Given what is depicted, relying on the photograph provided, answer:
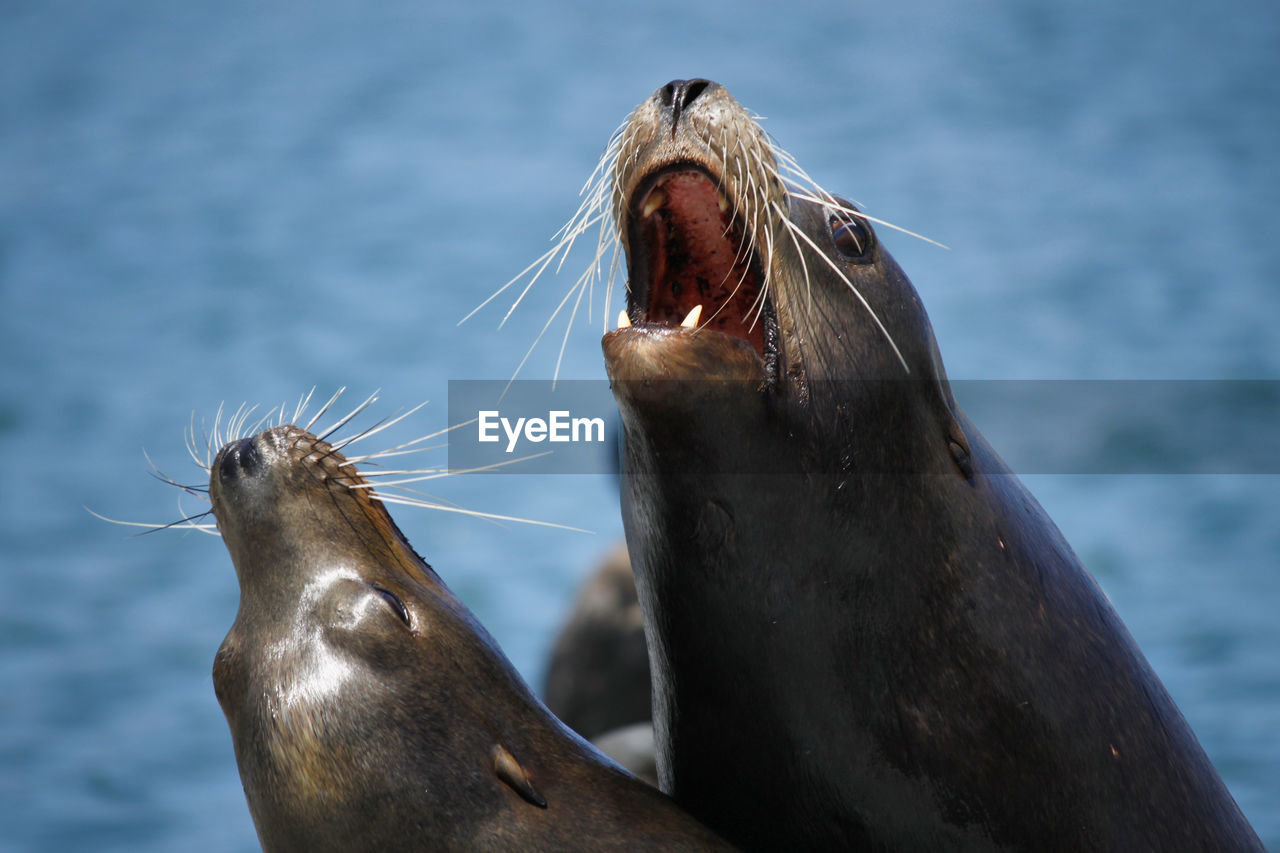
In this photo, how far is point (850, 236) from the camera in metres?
2.84

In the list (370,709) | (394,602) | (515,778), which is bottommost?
(515,778)

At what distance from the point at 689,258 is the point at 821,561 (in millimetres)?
663

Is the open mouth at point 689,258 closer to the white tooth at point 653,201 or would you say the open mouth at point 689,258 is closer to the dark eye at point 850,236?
the white tooth at point 653,201

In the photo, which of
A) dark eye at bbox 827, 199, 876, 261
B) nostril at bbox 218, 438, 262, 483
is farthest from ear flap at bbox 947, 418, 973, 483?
nostril at bbox 218, 438, 262, 483

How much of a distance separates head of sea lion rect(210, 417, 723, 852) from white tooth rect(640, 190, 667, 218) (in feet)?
2.73

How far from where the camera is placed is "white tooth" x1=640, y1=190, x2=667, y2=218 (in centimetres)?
281

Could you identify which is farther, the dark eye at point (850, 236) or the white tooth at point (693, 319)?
the dark eye at point (850, 236)

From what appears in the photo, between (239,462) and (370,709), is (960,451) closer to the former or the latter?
(370,709)

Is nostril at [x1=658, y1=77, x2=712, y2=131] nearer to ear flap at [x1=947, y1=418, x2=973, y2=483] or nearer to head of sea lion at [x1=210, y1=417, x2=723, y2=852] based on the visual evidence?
ear flap at [x1=947, y1=418, x2=973, y2=483]

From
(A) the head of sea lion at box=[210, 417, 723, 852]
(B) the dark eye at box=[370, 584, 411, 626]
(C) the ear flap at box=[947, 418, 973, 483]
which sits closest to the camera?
(A) the head of sea lion at box=[210, 417, 723, 852]

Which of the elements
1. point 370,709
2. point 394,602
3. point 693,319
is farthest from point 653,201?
point 370,709

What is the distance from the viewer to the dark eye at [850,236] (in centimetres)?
283

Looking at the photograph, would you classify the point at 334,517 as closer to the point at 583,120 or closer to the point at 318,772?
the point at 318,772

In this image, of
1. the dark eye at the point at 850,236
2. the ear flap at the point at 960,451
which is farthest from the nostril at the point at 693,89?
the ear flap at the point at 960,451
